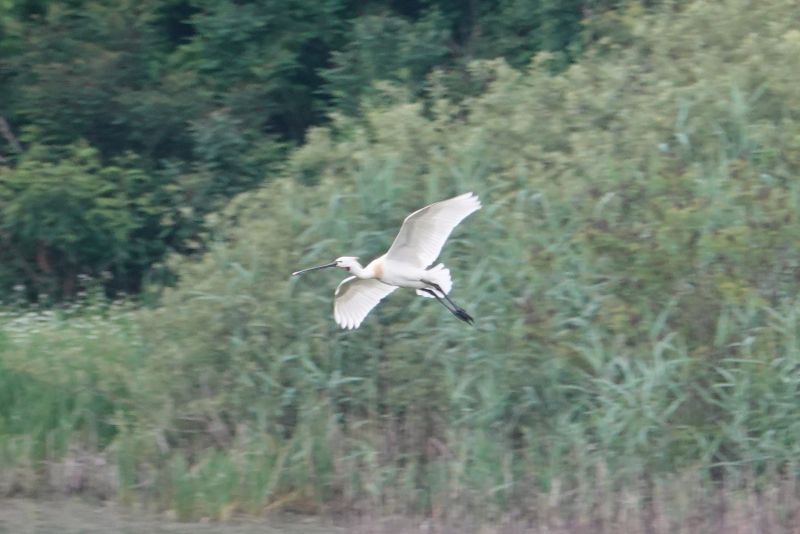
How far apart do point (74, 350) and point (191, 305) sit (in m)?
0.90

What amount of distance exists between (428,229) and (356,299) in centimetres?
65

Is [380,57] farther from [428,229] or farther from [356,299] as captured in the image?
[428,229]

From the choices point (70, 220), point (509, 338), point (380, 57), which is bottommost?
point (70, 220)

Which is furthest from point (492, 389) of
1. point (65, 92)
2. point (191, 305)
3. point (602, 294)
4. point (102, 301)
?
point (65, 92)

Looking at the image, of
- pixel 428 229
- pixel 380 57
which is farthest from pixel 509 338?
pixel 380 57

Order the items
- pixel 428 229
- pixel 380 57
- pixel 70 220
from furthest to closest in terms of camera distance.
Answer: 1. pixel 380 57
2. pixel 70 220
3. pixel 428 229

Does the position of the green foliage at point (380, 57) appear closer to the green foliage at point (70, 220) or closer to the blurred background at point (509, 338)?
the blurred background at point (509, 338)

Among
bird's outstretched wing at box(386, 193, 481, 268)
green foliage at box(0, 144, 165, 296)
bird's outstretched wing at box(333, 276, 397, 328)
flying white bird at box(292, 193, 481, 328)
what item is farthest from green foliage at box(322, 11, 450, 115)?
bird's outstretched wing at box(386, 193, 481, 268)

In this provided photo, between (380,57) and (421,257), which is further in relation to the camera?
(380,57)

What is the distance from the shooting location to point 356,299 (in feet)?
21.3

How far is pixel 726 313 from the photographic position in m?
6.38

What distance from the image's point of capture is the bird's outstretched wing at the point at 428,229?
5.93 metres

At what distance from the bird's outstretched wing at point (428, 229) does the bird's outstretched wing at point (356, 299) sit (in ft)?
1.22

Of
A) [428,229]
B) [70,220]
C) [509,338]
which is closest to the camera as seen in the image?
[428,229]
